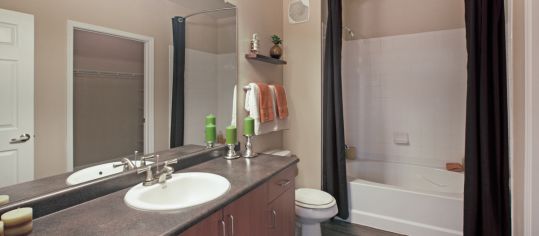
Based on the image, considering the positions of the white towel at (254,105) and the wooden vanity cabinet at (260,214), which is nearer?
the wooden vanity cabinet at (260,214)

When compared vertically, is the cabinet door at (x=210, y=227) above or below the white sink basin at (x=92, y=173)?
below

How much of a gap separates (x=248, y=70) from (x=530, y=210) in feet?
7.08

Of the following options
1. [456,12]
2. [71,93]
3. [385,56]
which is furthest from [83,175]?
[456,12]

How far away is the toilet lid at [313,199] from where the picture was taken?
1.98m

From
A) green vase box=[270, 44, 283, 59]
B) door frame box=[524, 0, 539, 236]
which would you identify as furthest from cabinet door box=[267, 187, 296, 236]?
door frame box=[524, 0, 539, 236]

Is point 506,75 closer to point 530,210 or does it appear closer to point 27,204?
point 530,210

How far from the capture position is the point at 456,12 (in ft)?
8.89

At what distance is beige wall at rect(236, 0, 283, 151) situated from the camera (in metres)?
2.20

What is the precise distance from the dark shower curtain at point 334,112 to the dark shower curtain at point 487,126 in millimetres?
929

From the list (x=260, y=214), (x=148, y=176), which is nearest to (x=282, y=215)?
(x=260, y=214)

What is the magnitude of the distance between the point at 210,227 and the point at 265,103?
51.7 inches

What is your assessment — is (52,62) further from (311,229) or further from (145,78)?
(311,229)

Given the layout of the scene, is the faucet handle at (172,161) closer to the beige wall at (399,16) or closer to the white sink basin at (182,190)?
the white sink basin at (182,190)

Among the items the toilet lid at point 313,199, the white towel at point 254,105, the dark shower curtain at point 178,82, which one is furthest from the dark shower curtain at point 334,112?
the dark shower curtain at point 178,82
